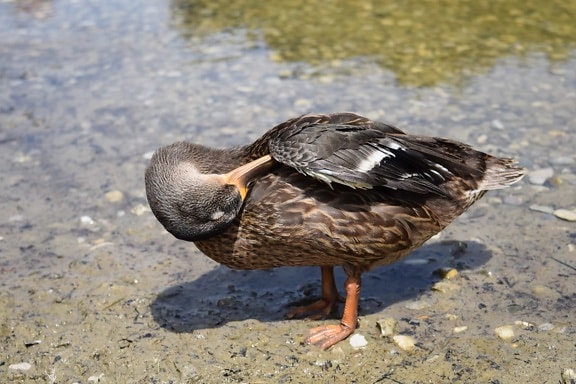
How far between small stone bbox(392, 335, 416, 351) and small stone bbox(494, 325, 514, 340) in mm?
527

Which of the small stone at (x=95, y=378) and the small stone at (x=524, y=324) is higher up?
the small stone at (x=524, y=324)

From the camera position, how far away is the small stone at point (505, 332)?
181 inches

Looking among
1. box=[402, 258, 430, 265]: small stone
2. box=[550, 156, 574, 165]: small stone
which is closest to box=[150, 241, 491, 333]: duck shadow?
box=[402, 258, 430, 265]: small stone

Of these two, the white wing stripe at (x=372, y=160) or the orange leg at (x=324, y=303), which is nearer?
the white wing stripe at (x=372, y=160)

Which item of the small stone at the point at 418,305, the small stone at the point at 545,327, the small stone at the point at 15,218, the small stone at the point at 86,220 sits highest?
the small stone at the point at 545,327

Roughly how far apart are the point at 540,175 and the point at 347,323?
2662mm

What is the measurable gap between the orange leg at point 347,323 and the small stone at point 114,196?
2518 mm

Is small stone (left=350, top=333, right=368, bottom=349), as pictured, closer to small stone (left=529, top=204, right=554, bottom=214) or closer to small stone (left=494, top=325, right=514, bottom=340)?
small stone (left=494, top=325, right=514, bottom=340)

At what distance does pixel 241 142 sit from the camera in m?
7.38

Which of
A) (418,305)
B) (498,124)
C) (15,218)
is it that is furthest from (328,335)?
(498,124)

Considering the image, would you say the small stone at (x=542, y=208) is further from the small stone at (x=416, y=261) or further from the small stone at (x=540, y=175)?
the small stone at (x=416, y=261)

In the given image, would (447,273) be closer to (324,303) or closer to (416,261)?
(416,261)

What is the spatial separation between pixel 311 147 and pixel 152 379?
66.3 inches

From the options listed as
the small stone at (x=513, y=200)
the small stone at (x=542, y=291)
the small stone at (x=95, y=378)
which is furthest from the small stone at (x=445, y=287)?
the small stone at (x=95, y=378)
